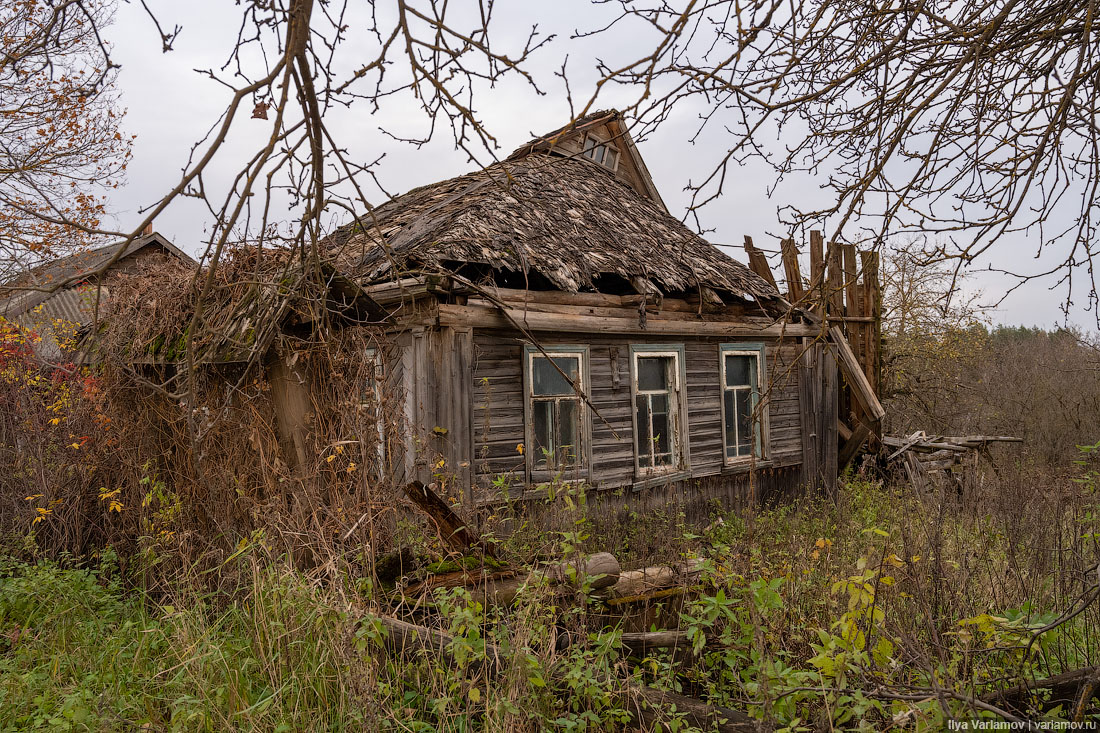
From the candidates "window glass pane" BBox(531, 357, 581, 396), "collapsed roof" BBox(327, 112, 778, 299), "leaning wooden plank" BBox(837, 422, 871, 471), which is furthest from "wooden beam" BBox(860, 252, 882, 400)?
"window glass pane" BBox(531, 357, 581, 396)

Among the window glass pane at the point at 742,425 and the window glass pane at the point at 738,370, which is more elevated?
the window glass pane at the point at 738,370

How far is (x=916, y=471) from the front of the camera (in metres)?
10.6

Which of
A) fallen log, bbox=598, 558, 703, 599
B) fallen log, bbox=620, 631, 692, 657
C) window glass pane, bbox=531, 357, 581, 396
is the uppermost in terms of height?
window glass pane, bbox=531, 357, 581, 396

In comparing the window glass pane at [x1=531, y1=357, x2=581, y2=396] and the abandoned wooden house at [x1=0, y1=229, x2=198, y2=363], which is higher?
the abandoned wooden house at [x1=0, y1=229, x2=198, y2=363]

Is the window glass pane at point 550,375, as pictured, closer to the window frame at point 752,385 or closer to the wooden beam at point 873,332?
the window frame at point 752,385

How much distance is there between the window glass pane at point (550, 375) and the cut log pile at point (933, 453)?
5.43 metres

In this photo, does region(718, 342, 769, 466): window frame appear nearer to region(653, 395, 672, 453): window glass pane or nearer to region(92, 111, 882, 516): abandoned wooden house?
region(92, 111, 882, 516): abandoned wooden house

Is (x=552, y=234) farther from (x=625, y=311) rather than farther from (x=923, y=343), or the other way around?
(x=923, y=343)

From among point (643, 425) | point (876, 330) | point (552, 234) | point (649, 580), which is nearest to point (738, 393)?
point (643, 425)

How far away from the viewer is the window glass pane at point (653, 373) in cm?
884

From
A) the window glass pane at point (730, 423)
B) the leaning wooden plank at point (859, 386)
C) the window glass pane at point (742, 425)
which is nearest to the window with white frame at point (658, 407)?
the window glass pane at point (730, 423)

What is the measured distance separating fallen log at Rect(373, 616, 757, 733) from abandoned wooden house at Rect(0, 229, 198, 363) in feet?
5.54

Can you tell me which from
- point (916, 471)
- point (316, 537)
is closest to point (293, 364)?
point (316, 537)

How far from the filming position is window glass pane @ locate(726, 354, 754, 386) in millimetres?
9945
